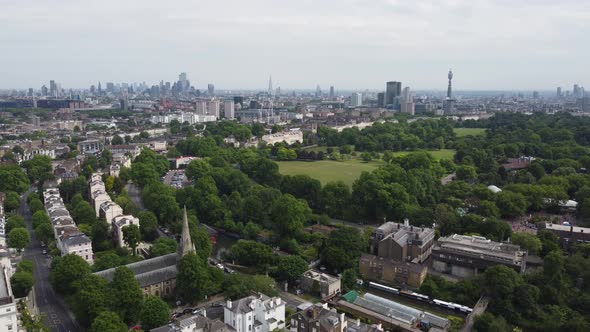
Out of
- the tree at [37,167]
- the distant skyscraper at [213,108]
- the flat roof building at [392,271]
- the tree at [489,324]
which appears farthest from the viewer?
the distant skyscraper at [213,108]

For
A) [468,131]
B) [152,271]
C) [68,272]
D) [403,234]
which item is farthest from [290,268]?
[468,131]

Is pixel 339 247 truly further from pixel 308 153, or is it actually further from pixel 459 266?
pixel 308 153

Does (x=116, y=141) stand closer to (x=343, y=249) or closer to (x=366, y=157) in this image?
(x=366, y=157)

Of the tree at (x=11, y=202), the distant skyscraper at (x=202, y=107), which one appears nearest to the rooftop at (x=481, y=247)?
the tree at (x=11, y=202)

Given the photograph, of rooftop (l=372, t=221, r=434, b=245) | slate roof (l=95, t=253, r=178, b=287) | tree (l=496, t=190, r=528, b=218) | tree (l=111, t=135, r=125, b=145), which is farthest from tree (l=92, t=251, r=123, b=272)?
tree (l=111, t=135, r=125, b=145)

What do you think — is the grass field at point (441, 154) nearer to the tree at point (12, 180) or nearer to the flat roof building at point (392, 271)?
the flat roof building at point (392, 271)

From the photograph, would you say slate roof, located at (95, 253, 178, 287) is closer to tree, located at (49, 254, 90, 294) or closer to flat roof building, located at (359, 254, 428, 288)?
tree, located at (49, 254, 90, 294)
